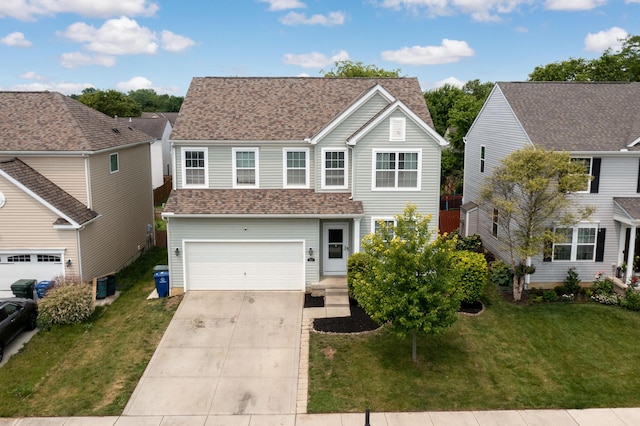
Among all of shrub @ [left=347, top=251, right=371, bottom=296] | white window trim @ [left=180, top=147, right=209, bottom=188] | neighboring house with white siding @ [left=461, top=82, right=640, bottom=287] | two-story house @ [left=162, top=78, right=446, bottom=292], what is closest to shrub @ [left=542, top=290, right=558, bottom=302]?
neighboring house with white siding @ [left=461, top=82, right=640, bottom=287]

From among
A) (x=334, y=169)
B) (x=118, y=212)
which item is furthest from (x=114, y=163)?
(x=334, y=169)

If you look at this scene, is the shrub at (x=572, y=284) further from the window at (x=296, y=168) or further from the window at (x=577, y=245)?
the window at (x=296, y=168)

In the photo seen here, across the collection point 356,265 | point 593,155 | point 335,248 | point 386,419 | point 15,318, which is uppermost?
point 593,155

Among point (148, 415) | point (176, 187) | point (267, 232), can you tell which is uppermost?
point (176, 187)

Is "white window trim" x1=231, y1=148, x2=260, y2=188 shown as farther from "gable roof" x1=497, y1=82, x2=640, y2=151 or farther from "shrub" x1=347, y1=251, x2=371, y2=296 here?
"gable roof" x1=497, y1=82, x2=640, y2=151

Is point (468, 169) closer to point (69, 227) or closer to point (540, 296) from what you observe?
point (540, 296)

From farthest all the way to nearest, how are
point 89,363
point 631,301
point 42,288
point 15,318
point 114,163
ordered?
point 114,163 < point 42,288 < point 631,301 < point 15,318 < point 89,363

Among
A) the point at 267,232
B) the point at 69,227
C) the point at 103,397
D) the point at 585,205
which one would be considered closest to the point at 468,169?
the point at 585,205

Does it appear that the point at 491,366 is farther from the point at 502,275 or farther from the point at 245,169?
the point at 245,169
